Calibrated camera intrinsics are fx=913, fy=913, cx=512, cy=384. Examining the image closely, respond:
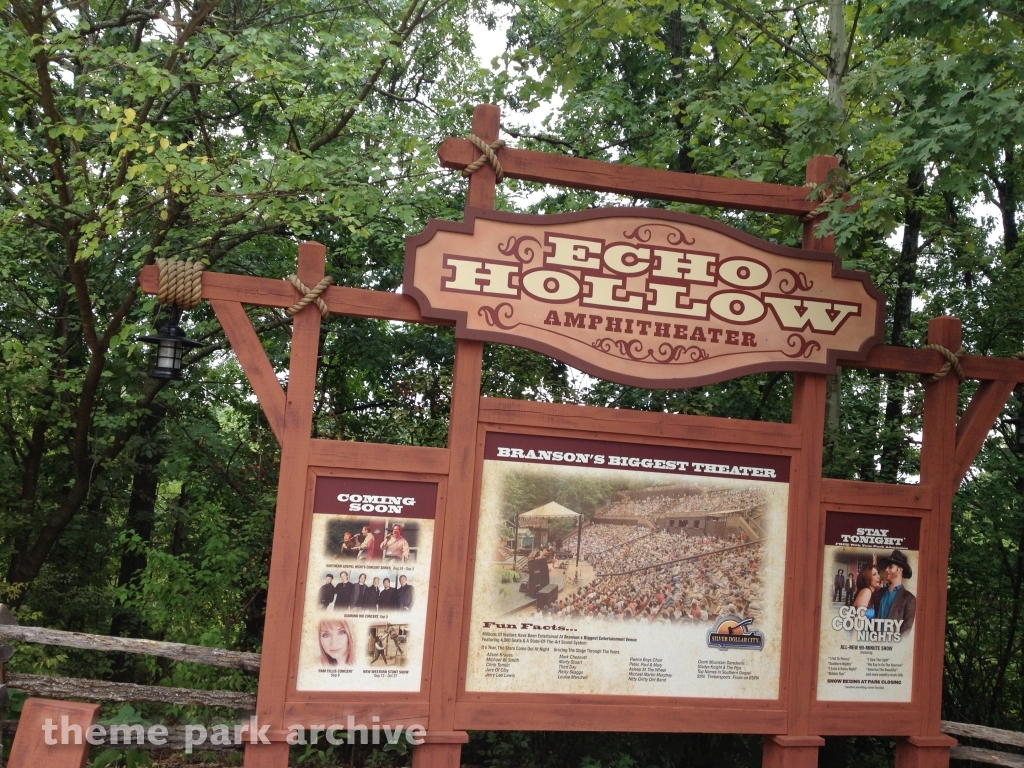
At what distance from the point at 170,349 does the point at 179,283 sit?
19.8 inches

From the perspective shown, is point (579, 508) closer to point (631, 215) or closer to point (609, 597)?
point (609, 597)

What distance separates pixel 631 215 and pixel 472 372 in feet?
4.84

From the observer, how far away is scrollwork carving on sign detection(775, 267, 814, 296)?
6.20m

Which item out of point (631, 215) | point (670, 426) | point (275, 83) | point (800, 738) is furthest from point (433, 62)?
point (800, 738)

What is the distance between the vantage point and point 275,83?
8.62 metres

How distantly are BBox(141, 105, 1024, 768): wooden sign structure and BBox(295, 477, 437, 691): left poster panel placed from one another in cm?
1

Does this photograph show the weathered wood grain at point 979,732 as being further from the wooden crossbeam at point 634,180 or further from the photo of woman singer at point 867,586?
the wooden crossbeam at point 634,180

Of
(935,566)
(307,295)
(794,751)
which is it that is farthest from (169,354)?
(935,566)

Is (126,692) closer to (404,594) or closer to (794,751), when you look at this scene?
(404,594)

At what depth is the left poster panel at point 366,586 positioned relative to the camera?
544 centimetres

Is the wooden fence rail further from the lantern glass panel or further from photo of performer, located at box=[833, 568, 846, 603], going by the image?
the lantern glass panel

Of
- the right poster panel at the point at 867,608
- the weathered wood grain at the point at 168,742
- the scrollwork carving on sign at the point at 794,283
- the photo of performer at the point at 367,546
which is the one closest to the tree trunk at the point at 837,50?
the scrollwork carving on sign at the point at 794,283

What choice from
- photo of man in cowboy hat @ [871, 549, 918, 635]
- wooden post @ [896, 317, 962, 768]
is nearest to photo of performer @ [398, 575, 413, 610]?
photo of man in cowboy hat @ [871, 549, 918, 635]

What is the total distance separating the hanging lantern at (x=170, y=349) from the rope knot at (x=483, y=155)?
2.05 metres
